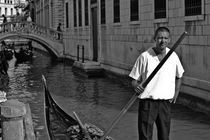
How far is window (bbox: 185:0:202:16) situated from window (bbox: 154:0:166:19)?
1166mm

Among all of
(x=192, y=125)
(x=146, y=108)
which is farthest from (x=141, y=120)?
(x=192, y=125)

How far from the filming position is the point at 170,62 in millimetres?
3322

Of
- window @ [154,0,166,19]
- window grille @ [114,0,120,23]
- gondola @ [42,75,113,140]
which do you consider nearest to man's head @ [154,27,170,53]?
gondola @ [42,75,113,140]

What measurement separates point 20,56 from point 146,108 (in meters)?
19.3

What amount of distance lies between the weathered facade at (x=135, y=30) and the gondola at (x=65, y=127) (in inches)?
120

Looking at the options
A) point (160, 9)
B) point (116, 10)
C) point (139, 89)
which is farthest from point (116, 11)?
point (139, 89)

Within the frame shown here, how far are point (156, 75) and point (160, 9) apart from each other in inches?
244

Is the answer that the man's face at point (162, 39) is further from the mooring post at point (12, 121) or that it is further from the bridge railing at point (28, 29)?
the bridge railing at point (28, 29)

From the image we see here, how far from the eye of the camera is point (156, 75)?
3.30 meters

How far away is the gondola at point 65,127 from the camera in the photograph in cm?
414

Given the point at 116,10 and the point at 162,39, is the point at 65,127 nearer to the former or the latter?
the point at 162,39

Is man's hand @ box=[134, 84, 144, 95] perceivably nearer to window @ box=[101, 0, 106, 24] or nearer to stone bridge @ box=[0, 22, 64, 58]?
window @ box=[101, 0, 106, 24]

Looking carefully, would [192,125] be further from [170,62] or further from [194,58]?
[170,62]

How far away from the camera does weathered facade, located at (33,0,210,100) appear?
289 inches
